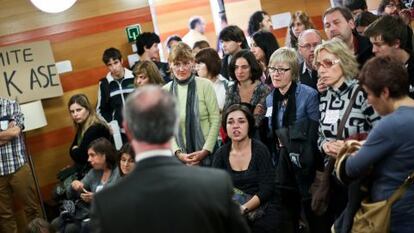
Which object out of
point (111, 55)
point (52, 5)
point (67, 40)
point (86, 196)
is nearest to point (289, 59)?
point (86, 196)

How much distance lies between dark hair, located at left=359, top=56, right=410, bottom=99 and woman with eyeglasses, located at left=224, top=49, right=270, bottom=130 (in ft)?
5.76

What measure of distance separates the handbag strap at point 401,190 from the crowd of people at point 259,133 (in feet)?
0.07

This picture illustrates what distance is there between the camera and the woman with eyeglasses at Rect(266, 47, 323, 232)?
374 cm

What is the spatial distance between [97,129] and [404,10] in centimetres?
326

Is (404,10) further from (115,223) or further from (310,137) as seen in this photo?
(115,223)

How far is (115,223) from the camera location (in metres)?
1.83

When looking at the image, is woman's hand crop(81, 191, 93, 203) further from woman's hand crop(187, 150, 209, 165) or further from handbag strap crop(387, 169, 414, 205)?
handbag strap crop(387, 169, 414, 205)

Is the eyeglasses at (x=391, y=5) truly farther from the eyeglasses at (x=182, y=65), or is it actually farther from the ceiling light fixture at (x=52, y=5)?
the ceiling light fixture at (x=52, y=5)

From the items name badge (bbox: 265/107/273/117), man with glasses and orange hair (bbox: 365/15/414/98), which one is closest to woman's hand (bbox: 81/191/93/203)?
name badge (bbox: 265/107/273/117)

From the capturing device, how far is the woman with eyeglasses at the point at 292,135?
3736 mm

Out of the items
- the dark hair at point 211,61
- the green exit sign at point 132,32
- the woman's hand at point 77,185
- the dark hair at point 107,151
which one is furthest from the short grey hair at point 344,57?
the green exit sign at point 132,32

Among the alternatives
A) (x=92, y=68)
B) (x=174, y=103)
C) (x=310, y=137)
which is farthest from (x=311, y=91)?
(x=92, y=68)

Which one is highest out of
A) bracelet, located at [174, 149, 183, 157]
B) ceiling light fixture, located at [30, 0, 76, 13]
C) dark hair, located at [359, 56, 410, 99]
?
ceiling light fixture, located at [30, 0, 76, 13]

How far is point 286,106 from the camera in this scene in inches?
156
